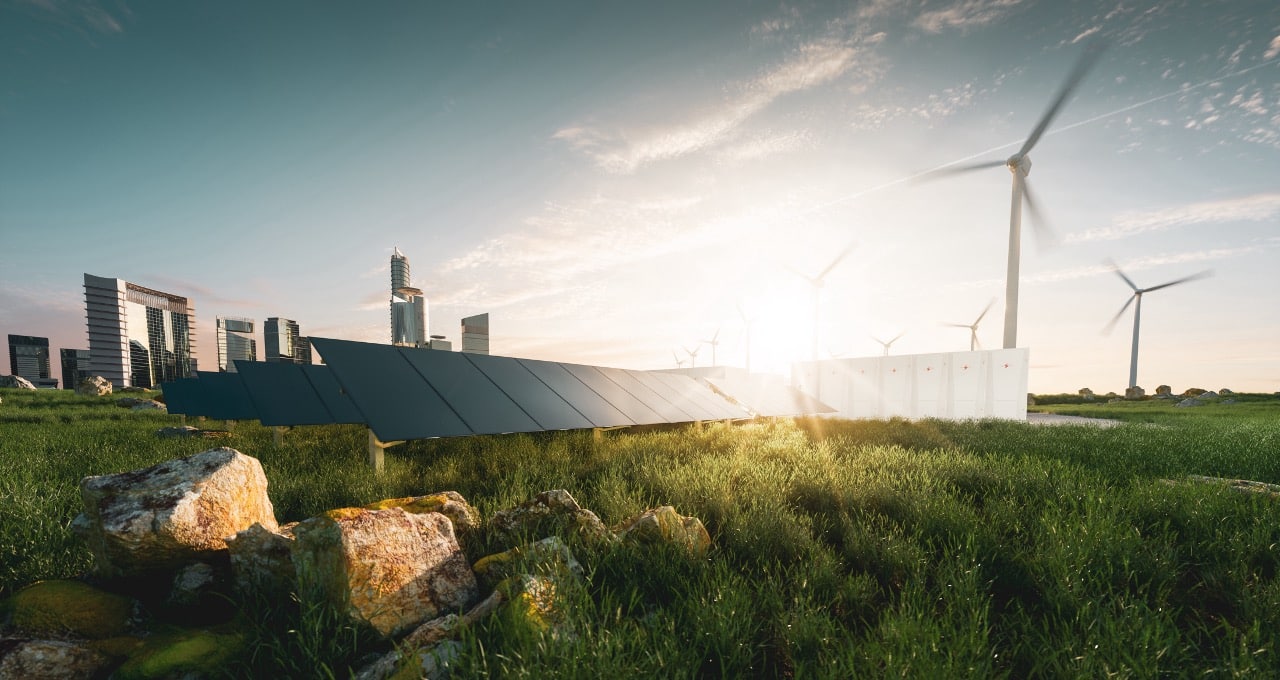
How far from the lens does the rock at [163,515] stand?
12.1 feet

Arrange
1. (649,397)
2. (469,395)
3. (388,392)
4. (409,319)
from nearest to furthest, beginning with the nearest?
1. (388,392)
2. (469,395)
3. (649,397)
4. (409,319)

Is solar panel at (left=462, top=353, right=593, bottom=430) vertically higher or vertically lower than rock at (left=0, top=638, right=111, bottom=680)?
higher

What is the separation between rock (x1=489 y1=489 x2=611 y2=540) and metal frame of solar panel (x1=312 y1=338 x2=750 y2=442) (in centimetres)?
331

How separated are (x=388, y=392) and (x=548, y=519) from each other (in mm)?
5239

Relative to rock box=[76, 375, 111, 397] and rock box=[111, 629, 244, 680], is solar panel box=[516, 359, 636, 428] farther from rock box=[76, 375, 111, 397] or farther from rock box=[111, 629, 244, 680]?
rock box=[76, 375, 111, 397]

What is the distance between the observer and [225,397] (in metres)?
16.0

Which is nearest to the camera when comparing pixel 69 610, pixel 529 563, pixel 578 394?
pixel 69 610

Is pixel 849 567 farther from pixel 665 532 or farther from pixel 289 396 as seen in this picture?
pixel 289 396

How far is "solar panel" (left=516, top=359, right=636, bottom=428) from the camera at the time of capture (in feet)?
35.7

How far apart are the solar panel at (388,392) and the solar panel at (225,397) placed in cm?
492

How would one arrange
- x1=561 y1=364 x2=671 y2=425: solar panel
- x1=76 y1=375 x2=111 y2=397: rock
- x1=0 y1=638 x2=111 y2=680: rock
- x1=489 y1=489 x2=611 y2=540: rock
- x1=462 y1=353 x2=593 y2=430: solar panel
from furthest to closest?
x1=76 y1=375 x2=111 y2=397: rock
x1=561 y1=364 x2=671 y2=425: solar panel
x1=462 y1=353 x2=593 y2=430: solar panel
x1=489 y1=489 x2=611 y2=540: rock
x1=0 y1=638 x2=111 y2=680: rock

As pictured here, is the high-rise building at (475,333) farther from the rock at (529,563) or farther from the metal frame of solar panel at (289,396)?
the rock at (529,563)

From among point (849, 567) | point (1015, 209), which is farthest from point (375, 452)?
point (1015, 209)

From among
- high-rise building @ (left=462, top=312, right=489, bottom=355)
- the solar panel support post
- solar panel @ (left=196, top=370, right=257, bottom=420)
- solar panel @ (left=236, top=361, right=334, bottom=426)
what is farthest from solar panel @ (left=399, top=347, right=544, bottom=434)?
high-rise building @ (left=462, top=312, right=489, bottom=355)
